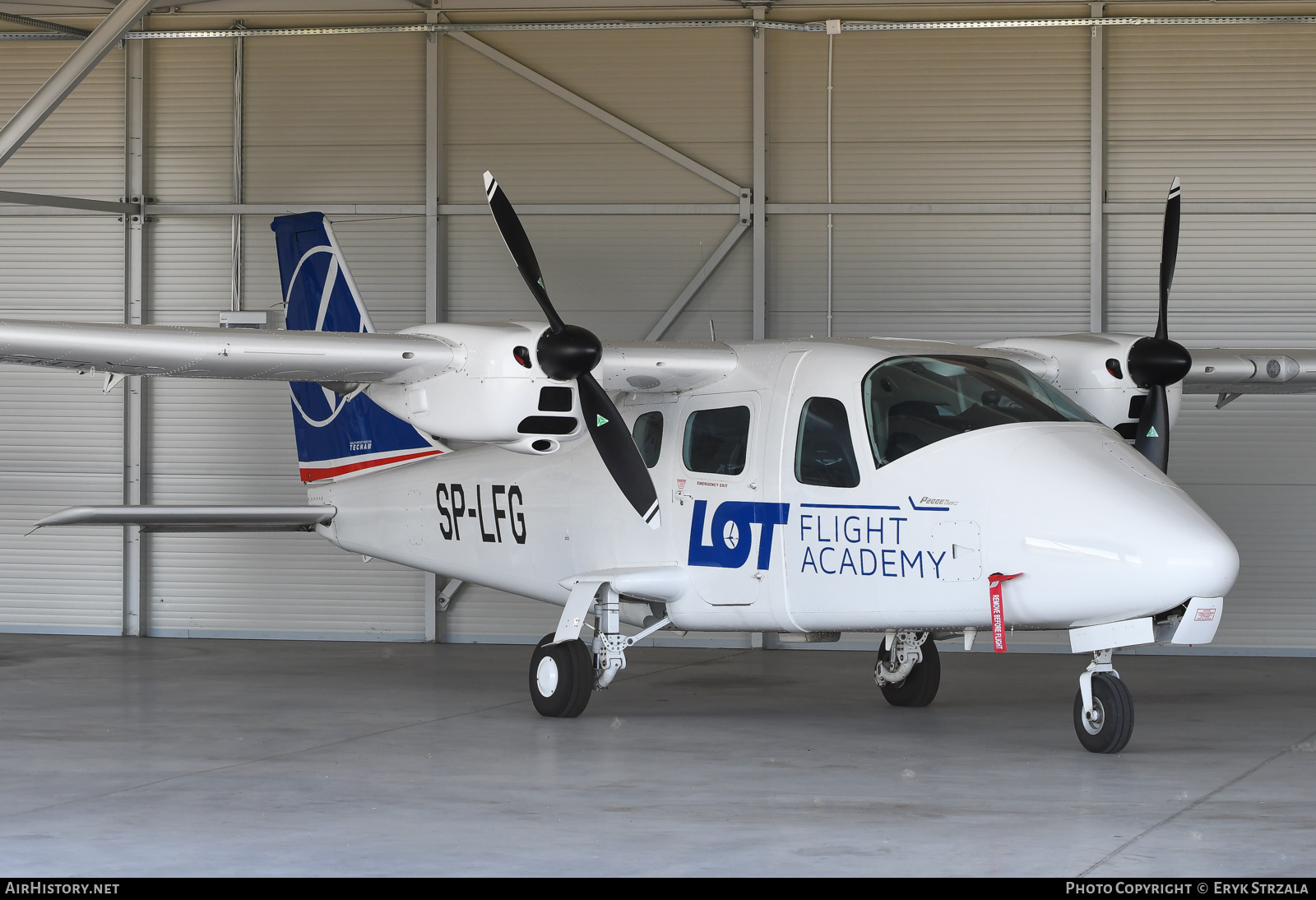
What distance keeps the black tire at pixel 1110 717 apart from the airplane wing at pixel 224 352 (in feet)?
14.3

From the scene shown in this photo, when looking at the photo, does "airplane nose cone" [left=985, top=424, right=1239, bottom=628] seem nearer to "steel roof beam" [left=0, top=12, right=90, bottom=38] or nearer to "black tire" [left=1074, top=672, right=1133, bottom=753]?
"black tire" [left=1074, top=672, right=1133, bottom=753]

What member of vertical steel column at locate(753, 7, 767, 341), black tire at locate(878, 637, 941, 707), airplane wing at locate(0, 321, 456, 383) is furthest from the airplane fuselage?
vertical steel column at locate(753, 7, 767, 341)

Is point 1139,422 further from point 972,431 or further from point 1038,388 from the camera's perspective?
point 972,431

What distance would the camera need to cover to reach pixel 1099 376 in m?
10.5

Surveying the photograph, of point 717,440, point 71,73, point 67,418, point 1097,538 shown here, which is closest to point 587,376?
point 717,440

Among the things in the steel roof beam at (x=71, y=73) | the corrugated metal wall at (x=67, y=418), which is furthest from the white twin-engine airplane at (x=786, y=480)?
the corrugated metal wall at (x=67, y=418)

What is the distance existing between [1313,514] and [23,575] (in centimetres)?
1352

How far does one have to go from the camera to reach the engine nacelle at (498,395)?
30.3ft

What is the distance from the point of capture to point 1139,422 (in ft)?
34.2

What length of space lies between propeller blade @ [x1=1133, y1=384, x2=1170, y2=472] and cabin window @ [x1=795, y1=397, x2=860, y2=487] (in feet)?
7.89

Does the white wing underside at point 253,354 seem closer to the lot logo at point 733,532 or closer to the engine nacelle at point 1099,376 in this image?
the lot logo at point 733,532

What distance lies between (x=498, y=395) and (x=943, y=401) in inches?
107

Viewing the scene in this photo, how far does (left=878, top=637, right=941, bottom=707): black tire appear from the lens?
34.4ft
